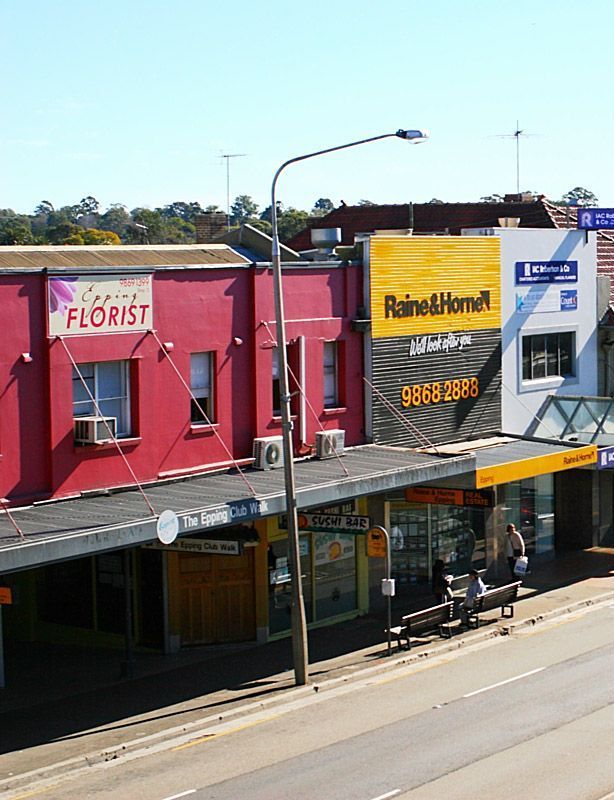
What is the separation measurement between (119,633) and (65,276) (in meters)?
8.47

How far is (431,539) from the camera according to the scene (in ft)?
109

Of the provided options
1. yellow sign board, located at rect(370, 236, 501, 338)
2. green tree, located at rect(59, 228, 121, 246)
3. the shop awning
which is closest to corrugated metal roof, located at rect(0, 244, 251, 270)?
yellow sign board, located at rect(370, 236, 501, 338)

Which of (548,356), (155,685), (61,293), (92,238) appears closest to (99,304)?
(61,293)

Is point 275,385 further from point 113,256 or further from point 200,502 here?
point 200,502

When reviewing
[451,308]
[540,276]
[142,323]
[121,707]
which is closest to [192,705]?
[121,707]

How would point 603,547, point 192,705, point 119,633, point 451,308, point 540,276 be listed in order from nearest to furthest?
point 192,705 → point 119,633 → point 451,308 → point 540,276 → point 603,547

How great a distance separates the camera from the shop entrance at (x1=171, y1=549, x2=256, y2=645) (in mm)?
27422

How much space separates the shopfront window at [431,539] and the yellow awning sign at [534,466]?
3117 mm

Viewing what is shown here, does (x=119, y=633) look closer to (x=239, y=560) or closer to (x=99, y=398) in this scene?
(x=239, y=560)

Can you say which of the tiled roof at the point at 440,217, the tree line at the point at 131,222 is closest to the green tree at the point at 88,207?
the tree line at the point at 131,222

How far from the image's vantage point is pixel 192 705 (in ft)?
75.1

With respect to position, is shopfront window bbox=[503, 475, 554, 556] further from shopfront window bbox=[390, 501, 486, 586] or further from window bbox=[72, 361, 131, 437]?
window bbox=[72, 361, 131, 437]

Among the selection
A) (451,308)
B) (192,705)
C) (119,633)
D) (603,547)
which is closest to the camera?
(192,705)

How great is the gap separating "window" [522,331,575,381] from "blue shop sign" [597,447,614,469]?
2979mm
